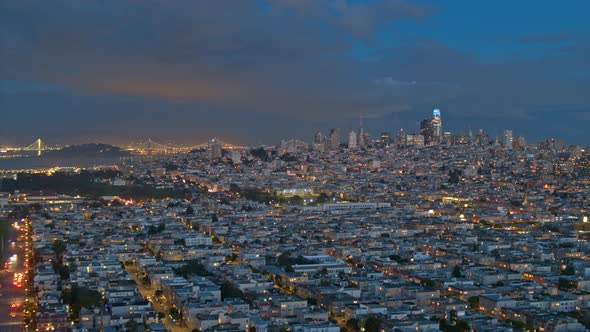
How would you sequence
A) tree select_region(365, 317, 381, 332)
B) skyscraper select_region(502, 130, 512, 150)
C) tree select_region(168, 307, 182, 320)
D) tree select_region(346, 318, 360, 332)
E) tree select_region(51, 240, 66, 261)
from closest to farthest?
tree select_region(365, 317, 381, 332), tree select_region(346, 318, 360, 332), tree select_region(168, 307, 182, 320), tree select_region(51, 240, 66, 261), skyscraper select_region(502, 130, 512, 150)

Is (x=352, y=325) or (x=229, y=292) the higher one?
(x=229, y=292)

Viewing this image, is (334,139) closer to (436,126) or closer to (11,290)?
(436,126)

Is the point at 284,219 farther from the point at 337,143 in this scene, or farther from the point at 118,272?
the point at 337,143

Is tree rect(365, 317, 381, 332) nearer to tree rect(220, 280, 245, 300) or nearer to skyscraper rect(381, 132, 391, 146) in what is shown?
tree rect(220, 280, 245, 300)

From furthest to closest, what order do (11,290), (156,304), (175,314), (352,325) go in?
(11,290), (156,304), (175,314), (352,325)

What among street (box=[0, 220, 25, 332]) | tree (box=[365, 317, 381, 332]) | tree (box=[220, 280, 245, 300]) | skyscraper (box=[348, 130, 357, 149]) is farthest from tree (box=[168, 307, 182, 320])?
skyscraper (box=[348, 130, 357, 149])

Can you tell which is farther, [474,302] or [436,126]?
[436,126]

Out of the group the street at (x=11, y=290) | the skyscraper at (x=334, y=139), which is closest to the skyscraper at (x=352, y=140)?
the skyscraper at (x=334, y=139)

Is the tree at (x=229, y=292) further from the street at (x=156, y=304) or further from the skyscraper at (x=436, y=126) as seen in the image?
the skyscraper at (x=436, y=126)

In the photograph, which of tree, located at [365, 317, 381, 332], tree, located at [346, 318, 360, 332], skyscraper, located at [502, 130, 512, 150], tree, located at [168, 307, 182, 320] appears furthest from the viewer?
skyscraper, located at [502, 130, 512, 150]

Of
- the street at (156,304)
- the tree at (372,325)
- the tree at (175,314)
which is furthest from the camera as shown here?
the tree at (175,314)

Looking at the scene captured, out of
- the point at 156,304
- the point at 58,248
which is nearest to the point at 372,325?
the point at 156,304
